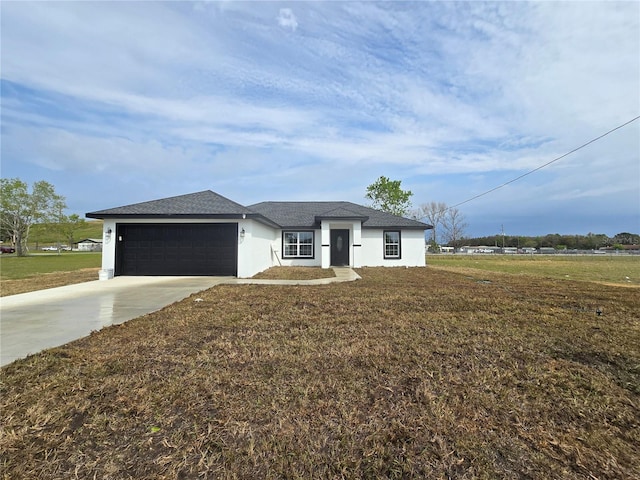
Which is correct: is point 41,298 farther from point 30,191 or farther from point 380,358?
point 30,191

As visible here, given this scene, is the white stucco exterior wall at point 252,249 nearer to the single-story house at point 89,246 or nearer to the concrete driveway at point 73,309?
the concrete driveway at point 73,309

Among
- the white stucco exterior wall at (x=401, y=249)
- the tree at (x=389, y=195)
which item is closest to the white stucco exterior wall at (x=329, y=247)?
the white stucco exterior wall at (x=401, y=249)

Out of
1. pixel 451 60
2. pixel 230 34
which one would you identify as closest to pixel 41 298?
pixel 230 34

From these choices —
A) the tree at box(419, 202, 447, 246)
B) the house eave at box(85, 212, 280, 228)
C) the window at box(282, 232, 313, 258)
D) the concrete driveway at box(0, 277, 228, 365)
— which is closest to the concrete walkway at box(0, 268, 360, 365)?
the concrete driveway at box(0, 277, 228, 365)

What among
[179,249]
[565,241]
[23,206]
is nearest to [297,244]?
[179,249]

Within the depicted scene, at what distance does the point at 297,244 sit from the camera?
18.3 m

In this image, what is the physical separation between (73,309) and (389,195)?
3017 cm

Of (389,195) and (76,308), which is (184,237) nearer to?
(76,308)

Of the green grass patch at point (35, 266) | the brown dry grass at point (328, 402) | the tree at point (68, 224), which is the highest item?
the tree at point (68, 224)

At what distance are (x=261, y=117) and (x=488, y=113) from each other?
13732 mm

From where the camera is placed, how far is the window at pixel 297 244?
18266 mm

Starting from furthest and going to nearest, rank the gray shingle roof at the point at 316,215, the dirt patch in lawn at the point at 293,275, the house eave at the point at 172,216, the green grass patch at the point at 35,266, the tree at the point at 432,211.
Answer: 1. the tree at the point at 432,211
2. the gray shingle roof at the point at 316,215
3. the green grass patch at the point at 35,266
4. the dirt patch in lawn at the point at 293,275
5. the house eave at the point at 172,216

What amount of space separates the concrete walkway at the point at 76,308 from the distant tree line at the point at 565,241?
78.9 m

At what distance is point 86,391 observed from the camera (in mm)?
2938
